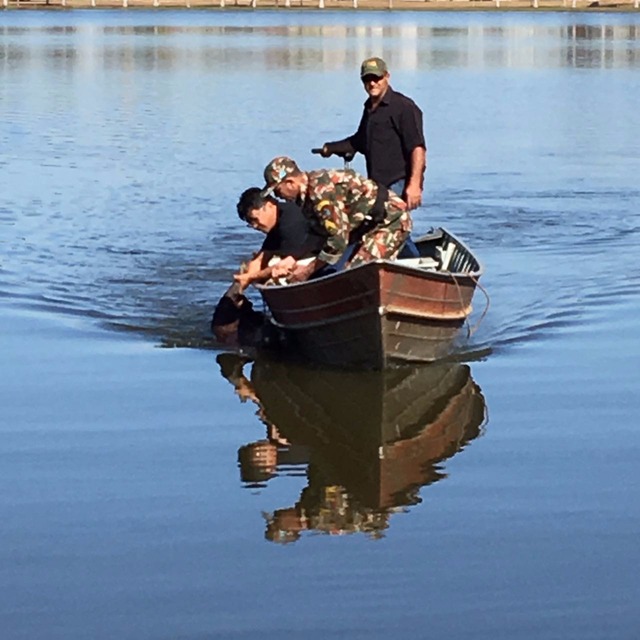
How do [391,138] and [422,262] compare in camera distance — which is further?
[391,138]

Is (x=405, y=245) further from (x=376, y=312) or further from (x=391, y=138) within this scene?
(x=376, y=312)

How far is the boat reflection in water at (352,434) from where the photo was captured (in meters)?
9.48

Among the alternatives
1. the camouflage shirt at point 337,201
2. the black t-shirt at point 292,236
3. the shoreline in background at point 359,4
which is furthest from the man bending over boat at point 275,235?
the shoreline in background at point 359,4

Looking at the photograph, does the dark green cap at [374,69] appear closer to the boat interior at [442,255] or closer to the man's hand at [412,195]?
the man's hand at [412,195]

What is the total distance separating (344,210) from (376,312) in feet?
2.61

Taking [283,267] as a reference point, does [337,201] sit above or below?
above

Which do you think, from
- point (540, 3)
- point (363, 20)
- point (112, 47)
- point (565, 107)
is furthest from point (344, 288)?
point (540, 3)

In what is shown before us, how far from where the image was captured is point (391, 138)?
13469 millimetres

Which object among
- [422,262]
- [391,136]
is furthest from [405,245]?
[391,136]

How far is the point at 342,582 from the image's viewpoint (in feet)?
26.7

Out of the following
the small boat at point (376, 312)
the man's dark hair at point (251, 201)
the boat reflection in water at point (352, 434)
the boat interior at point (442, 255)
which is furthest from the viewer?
the boat interior at point (442, 255)

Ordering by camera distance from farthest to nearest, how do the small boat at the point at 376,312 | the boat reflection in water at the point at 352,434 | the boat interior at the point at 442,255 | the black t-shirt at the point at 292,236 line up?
the boat interior at the point at 442,255
the black t-shirt at the point at 292,236
the small boat at the point at 376,312
the boat reflection in water at the point at 352,434

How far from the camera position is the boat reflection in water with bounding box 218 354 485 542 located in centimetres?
948

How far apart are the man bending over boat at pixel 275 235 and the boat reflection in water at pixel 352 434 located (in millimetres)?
739
